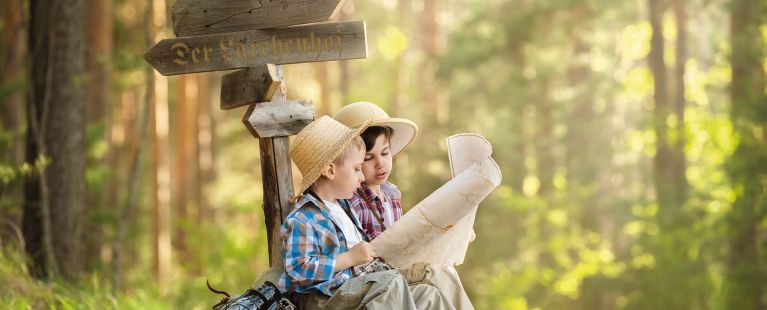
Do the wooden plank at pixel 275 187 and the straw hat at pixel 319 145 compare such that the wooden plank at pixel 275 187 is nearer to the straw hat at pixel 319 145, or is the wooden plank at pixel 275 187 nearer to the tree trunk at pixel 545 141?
the straw hat at pixel 319 145

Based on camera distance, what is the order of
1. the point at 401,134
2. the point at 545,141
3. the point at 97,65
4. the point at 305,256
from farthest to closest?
the point at 545,141 → the point at 97,65 → the point at 401,134 → the point at 305,256

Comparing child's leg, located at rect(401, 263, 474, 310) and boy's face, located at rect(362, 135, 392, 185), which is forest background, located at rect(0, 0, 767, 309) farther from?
child's leg, located at rect(401, 263, 474, 310)

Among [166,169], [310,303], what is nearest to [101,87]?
[166,169]

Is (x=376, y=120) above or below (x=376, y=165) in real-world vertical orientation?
above

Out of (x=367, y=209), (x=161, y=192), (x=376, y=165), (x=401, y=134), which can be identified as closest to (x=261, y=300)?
(x=367, y=209)

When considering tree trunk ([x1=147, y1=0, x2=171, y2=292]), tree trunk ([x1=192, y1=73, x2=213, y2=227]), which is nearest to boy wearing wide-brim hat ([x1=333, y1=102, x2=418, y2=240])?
tree trunk ([x1=147, y1=0, x2=171, y2=292])

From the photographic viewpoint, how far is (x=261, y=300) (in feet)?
13.9

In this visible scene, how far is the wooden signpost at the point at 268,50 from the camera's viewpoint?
493cm

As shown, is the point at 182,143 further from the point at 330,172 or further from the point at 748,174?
the point at 330,172

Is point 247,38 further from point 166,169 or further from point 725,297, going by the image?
point 166,169

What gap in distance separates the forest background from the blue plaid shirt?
2.88m

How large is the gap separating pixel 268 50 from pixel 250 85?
0.67 feet

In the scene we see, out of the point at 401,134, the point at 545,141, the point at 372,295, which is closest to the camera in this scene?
the point at 372,295

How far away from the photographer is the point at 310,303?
13.8ft
